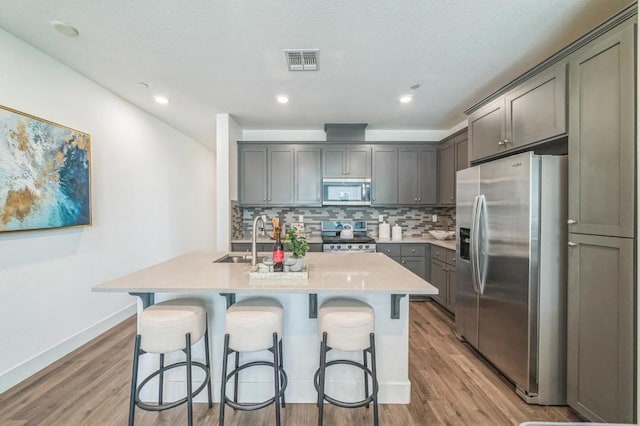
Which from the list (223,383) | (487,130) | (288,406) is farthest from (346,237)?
(223,383)

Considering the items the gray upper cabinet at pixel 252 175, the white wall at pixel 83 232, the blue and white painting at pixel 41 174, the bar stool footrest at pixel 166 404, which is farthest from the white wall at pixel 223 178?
the bar stool footrest at pixel 166 404

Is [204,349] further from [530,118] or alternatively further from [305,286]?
[530,118]

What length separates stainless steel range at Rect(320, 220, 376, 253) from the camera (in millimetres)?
4020

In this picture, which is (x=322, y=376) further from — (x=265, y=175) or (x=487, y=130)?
(x=265, y=175)

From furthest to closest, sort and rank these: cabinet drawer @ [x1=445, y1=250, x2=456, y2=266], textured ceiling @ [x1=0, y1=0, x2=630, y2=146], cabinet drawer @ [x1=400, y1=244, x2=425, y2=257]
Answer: cabinet drawer @ [x1=400, y1=244, x2=425, y2=257] → cabinet drawer @ [x1=445, y1=250, x2=456, y2=266] → textured ceiling @ [x1=0, y1=0, x2=630, y2=146]

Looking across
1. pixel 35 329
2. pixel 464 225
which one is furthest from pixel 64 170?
pixel 464 225

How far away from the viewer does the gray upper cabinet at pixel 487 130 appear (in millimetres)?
2477

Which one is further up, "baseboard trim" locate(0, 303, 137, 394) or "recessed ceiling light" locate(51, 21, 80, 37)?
"recessed ceiling light" locate(51, 21, 80, 37)

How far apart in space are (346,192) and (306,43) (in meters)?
2.47

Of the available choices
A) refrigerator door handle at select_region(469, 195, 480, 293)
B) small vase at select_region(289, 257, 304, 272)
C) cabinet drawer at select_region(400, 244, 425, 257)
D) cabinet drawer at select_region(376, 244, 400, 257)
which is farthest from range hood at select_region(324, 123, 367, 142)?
small vase at select_region(289, 257, 304, 272)

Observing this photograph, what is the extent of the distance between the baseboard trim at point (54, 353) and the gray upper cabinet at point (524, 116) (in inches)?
173

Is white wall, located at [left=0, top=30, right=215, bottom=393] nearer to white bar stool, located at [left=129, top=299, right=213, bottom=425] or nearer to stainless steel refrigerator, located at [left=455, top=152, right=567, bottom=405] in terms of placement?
white bar stool, located at [left=129, top=299, right=213, bottom=425]

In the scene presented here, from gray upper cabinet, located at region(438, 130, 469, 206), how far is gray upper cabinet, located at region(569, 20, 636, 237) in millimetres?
1845

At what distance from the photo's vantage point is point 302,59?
2.34 metres
